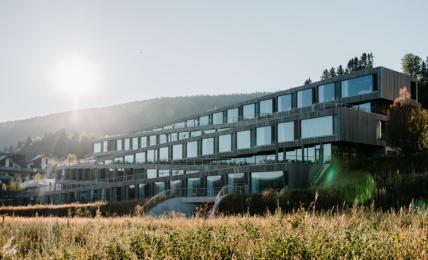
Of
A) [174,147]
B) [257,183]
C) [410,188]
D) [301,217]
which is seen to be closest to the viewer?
[301,217]

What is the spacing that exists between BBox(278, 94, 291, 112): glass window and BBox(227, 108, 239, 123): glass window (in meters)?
6.97

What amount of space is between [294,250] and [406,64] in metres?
66.0

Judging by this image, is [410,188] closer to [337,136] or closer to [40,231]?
[337,136]

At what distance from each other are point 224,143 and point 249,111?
615cm

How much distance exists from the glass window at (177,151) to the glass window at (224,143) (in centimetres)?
789

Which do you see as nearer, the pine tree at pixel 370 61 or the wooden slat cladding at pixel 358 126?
the wooden slat cladding at pixel 358 126

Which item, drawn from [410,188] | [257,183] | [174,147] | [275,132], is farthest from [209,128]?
[410,188]

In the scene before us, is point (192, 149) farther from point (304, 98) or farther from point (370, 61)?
point (370, 61)

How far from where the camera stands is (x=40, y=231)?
1059cm

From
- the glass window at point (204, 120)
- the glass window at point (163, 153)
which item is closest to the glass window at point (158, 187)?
the glass window at point (163, 153)

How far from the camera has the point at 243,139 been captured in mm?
37656

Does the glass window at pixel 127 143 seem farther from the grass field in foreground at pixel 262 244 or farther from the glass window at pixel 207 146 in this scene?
the grass field in foreground at pixel 262 244

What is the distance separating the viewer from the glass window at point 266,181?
27.9 m


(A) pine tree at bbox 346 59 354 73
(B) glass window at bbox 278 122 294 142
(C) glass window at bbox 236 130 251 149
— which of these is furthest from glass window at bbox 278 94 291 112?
(A) pine tree at bbox 346 59 354 73
